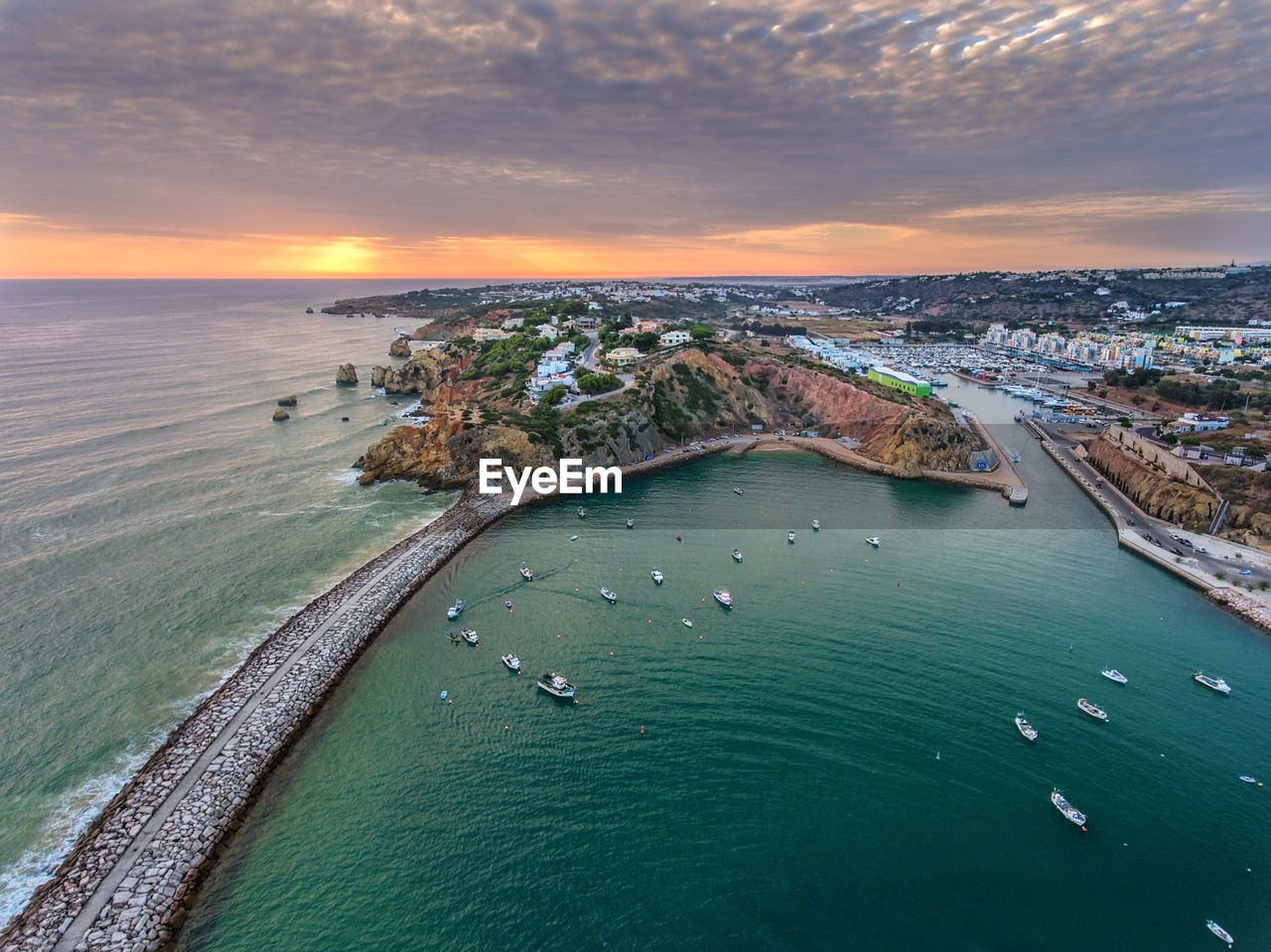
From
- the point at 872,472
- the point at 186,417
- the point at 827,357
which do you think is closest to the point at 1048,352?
the point at 827,357

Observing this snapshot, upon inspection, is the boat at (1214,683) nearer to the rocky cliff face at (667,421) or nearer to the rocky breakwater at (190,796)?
the rocky cliff face at (667,421)

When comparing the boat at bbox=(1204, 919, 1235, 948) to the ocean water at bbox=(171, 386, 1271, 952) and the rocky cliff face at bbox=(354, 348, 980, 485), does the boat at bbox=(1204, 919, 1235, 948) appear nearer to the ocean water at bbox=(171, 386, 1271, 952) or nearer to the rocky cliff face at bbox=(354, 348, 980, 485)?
the ocean water at bbox=(171, 386, 1271, 952)

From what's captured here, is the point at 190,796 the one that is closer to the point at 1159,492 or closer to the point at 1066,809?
the point at 1066,809

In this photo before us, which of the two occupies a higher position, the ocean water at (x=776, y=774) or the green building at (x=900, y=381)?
the green building at (x=900, y=381)

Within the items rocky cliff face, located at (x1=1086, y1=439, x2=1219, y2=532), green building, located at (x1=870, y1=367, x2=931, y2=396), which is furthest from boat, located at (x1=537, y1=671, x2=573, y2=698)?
green building, located at (x1=870, y1=367, x2=931, y2=396)

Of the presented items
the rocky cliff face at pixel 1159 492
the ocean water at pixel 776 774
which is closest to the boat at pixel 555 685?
the ocean water at pixel 776 774

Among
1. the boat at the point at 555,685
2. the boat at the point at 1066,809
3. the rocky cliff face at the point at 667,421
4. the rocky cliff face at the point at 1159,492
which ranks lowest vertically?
the boat at the point at 1066,809

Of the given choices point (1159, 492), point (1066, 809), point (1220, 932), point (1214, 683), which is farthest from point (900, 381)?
point (1220, 932)
